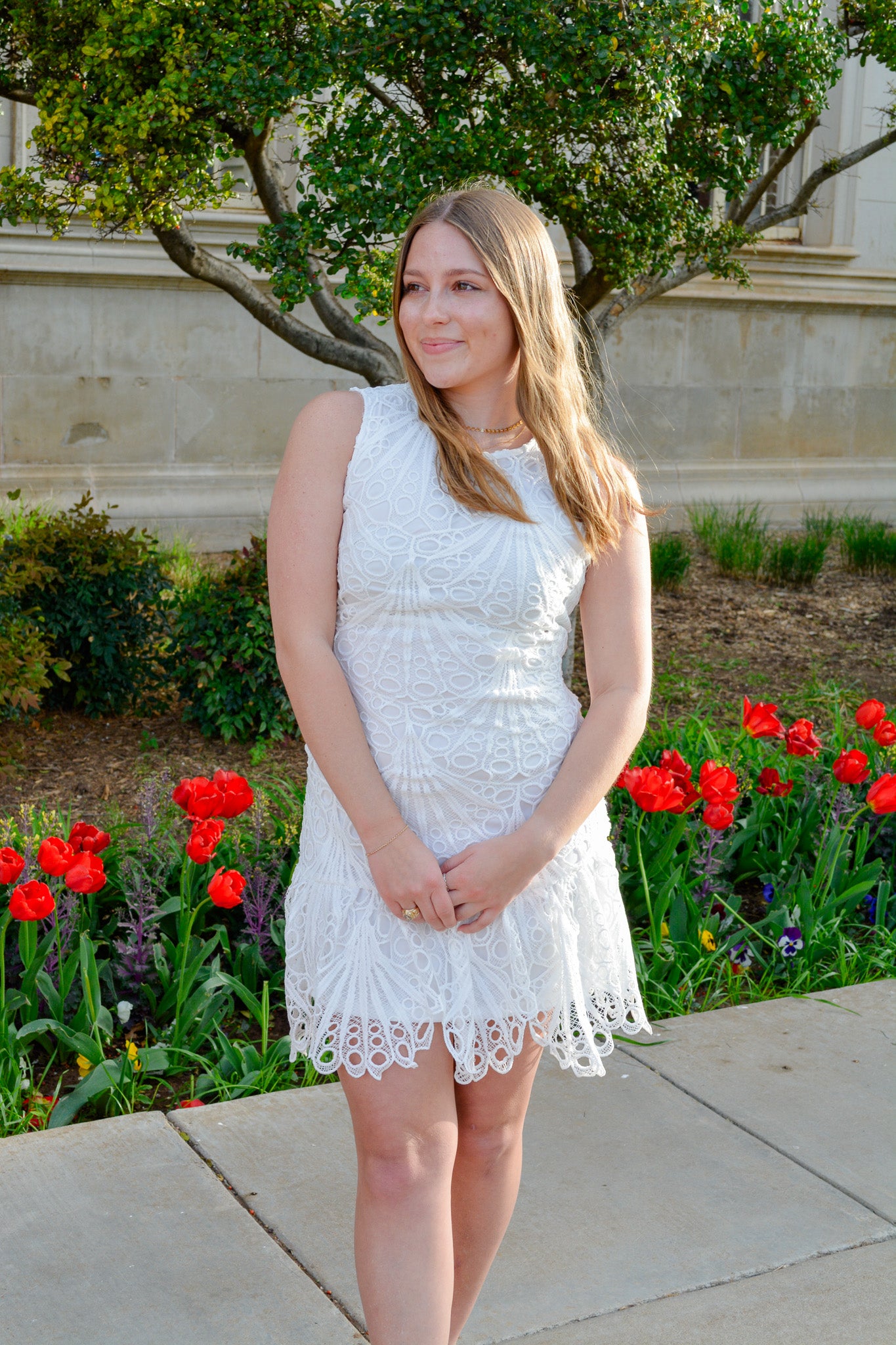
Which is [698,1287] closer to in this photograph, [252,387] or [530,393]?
[530,393]

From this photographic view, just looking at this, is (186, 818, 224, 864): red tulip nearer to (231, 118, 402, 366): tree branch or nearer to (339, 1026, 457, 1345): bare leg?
(339, 1026, 457, 1345): bare leg

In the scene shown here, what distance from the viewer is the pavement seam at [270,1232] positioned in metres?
2.47

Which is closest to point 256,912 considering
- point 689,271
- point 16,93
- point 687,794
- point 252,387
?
point 687,794

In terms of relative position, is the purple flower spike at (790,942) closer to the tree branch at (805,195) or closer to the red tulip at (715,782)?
the red tulip at (715,782)

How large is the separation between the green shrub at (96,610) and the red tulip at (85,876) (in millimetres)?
2794

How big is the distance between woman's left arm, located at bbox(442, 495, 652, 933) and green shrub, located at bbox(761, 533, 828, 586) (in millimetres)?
7690

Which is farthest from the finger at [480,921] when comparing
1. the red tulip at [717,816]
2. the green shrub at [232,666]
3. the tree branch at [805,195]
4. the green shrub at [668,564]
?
the green shrub at [668,564]

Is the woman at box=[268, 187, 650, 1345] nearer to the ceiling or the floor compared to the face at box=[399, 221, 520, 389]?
nearer to the floor

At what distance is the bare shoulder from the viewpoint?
2.02m

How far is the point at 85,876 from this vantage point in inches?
127

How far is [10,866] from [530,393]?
5.89ft

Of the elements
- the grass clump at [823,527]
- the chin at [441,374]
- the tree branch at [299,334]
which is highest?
the tree branch at [299,334]

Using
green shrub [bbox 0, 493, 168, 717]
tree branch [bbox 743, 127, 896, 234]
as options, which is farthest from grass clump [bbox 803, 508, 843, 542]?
green shrub [bbox 0, 493, 168, 717]

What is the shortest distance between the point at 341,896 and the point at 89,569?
438 cm
